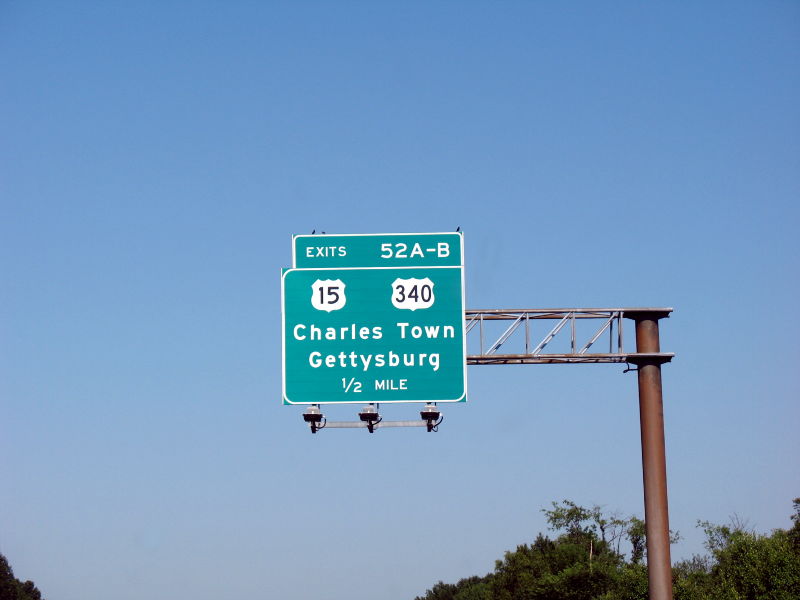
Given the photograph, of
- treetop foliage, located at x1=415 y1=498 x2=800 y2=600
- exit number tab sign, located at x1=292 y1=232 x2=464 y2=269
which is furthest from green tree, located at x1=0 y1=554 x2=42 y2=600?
exit number tab sign, located at x1=292 y1=232 x2=464 y2=269

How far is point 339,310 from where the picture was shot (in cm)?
2753

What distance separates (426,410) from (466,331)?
6.55 feet

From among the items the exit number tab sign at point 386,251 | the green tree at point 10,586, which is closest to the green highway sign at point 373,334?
the exit number tab sign at point 386,251

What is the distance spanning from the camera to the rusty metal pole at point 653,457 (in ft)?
94.7

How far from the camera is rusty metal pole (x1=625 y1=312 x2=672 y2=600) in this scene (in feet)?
94.7

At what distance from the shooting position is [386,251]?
2808 cm

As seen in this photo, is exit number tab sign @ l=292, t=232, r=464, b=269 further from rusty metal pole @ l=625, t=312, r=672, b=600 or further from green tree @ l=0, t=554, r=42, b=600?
green tree @ l=0, t=554, r=42, b=600

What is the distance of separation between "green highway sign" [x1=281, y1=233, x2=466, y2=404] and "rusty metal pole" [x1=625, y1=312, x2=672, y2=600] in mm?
4655

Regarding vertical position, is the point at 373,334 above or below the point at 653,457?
above

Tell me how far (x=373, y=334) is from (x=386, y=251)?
2.01 metres

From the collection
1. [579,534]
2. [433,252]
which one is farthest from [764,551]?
[579,534]

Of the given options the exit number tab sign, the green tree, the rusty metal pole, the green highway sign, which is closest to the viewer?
the green highway sign

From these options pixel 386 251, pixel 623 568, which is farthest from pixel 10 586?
pixel 386 251

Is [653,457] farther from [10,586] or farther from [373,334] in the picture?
[10,586]
